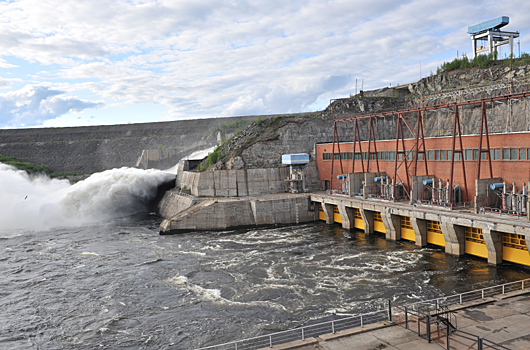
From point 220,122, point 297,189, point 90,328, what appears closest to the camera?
point 90,328

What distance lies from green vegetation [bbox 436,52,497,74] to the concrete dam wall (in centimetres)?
5727

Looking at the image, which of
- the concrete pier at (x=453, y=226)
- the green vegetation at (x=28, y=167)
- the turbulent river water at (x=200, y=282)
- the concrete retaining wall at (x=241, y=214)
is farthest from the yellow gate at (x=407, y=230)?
the green vegetation at (x=28, y=167)

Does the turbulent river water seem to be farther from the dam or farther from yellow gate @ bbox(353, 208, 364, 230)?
yellow gate @ bbox(353, 208, 364, 230)

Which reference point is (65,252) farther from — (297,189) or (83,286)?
(297,189)

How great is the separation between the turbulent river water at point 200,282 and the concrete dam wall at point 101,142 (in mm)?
61605

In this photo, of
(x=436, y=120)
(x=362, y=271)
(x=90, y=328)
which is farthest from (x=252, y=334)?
(x=436, y=120)

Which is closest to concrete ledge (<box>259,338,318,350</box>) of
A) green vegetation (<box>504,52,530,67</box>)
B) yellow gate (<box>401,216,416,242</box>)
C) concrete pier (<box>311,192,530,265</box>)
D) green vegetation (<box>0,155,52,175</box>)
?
concrete pier (<box>311,192,530,265</box>)

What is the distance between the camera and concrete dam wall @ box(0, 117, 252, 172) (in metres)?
104

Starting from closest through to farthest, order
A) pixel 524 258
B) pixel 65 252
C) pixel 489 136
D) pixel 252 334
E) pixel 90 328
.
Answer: pixel 252 334, pixel 90 328, pixel 524 258, pixel 489 136, pixel 65 252

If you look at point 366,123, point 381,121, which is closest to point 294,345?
point 366,123

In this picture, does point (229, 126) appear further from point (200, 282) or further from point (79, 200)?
point (200, 282)

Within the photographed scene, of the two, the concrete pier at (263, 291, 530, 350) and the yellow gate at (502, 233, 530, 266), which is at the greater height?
the concrete pier at (263, 291, 530, 350)

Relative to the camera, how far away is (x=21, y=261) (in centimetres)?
3466

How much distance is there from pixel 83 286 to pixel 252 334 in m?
14.6
